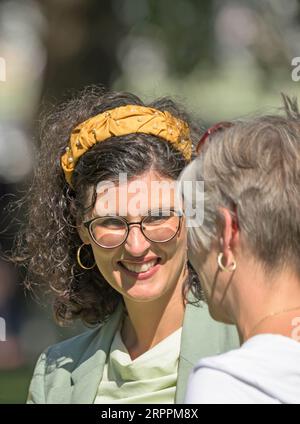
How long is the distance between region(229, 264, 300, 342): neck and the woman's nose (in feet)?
2.95

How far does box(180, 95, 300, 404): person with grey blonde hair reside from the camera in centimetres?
184

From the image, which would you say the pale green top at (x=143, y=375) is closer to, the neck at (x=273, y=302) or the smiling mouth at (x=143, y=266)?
the smiling mouth at (x=143, y=266)

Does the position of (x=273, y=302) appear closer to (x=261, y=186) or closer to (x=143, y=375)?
(x=261, y=186)

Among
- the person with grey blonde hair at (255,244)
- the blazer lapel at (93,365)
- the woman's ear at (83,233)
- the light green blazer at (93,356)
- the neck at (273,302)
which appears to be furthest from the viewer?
the woman's ear at (83,233)

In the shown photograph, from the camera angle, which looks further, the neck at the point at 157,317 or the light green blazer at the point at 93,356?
the neck at the point at 157,317

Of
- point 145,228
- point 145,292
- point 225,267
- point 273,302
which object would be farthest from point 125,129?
point 273,302

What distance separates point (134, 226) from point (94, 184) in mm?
236

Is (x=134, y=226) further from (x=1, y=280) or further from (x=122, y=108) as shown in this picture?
(x=1, y=280)

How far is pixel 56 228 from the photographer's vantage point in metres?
3.28

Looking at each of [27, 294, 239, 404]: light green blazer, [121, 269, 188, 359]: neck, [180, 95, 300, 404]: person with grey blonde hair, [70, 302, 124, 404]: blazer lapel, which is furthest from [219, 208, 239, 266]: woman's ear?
[70, 302, 124, 404]: blazer lapel

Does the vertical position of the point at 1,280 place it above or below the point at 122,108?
below

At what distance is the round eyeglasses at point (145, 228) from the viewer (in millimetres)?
2848

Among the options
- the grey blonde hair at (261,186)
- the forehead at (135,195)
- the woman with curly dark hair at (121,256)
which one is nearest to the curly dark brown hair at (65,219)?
the woman with curly dark hair at (121,256)
